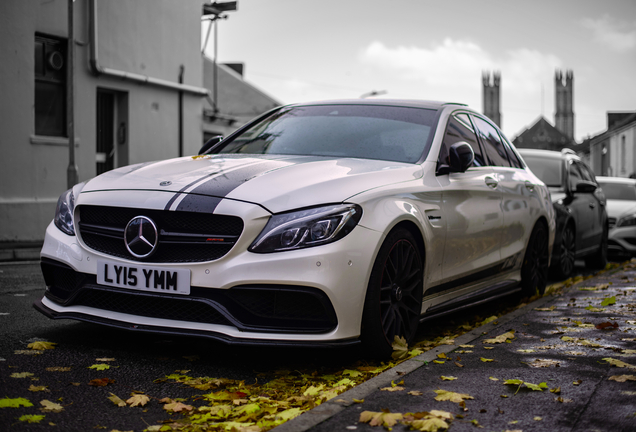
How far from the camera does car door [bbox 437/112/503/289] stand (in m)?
4.74

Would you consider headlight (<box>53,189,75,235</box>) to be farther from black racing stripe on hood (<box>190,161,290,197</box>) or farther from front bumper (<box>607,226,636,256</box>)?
front bumper (<box>607,226,636,256</box>)

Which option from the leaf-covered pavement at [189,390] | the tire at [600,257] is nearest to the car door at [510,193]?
the leaf-covered pavement at [189,390]

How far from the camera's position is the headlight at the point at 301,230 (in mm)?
3523

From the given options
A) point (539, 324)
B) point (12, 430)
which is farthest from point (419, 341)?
point (12, 430)

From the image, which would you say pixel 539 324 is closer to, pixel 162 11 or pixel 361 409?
pixel 361 409

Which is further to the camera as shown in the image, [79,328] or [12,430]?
[79,328]

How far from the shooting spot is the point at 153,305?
3713 millimetres

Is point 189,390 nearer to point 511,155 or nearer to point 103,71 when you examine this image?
point 511,155

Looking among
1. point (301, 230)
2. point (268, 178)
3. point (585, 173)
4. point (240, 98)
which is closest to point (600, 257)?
point (585, 173)

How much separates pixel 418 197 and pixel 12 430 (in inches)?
101

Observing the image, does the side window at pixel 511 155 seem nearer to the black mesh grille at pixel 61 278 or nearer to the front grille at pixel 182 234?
the front grille at pixel 182 234

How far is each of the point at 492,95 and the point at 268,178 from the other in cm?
14692

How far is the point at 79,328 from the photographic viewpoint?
4652 mm

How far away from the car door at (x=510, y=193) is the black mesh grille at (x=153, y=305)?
2.93 m
